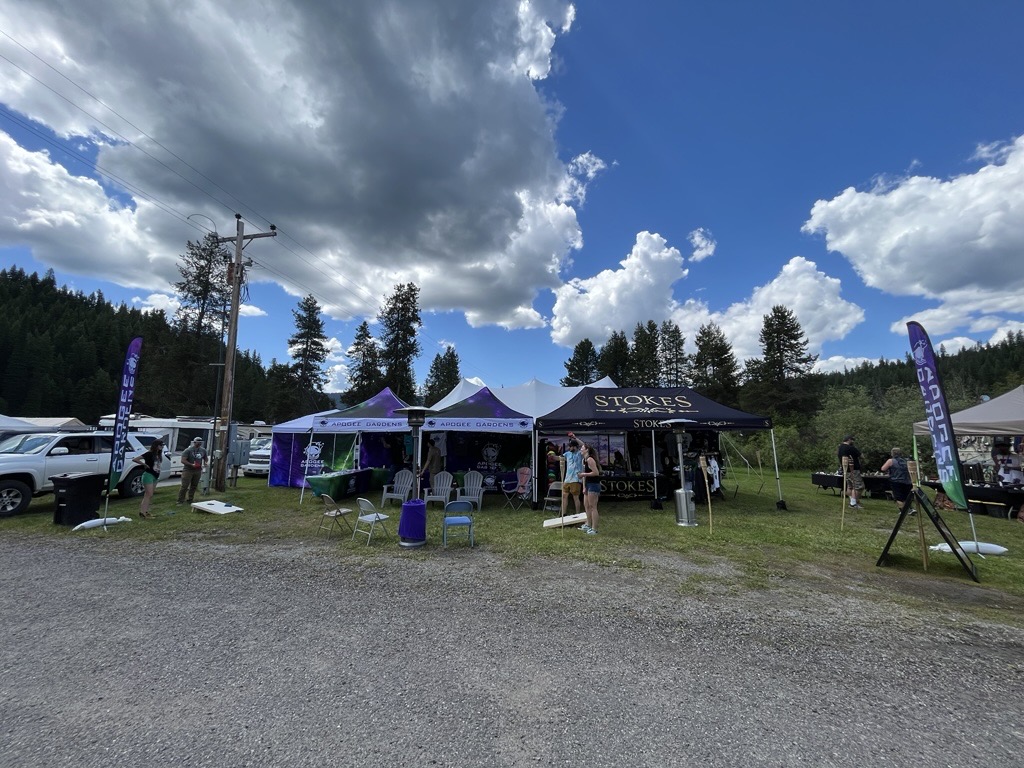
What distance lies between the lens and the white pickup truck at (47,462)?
9062 mm

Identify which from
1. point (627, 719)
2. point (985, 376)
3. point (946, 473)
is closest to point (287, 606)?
point (627, 719)

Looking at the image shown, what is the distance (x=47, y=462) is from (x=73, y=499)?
2.82 m

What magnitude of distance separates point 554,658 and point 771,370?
47.5m

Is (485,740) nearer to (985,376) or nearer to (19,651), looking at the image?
(19,651)

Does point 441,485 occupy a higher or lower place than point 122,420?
lower

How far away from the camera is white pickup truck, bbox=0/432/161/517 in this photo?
906 cm

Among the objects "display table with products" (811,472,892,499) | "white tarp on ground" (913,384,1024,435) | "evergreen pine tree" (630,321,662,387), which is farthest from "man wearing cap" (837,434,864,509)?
"evergreen pine tree" (630,321,662,387)

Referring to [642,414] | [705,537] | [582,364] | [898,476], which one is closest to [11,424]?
[642,414]

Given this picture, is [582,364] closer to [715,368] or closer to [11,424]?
[715,368]

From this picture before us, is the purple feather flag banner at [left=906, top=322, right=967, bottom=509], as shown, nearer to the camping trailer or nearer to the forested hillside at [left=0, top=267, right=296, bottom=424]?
the camping trailer

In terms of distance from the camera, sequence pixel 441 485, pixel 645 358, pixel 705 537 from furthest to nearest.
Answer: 1. pixel 645 358
2. pixel 441 485
3. pixel 705 537

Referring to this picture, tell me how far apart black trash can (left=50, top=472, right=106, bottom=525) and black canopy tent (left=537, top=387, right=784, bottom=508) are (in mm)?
8904

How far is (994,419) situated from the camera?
11.3 meters

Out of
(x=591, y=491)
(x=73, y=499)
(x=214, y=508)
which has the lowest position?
(x=214, y=508)
